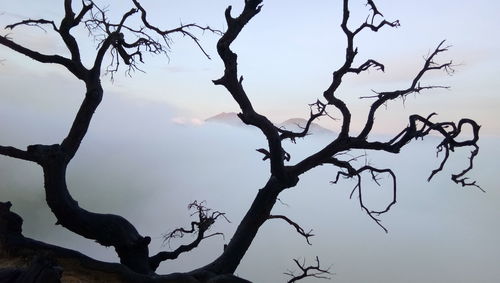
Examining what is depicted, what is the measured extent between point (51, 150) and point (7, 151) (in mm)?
775

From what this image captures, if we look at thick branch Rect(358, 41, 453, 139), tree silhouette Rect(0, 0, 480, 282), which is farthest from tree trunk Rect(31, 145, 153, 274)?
thick branch Rect(358, 41, 453, 139)

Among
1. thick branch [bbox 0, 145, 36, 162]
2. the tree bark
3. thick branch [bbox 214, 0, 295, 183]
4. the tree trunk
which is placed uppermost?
thick branch [bbox 214, 0, 295, 183]

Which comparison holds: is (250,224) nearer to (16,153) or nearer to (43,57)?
(16,153)

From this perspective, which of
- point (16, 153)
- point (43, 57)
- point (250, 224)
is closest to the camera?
point (16, 153)

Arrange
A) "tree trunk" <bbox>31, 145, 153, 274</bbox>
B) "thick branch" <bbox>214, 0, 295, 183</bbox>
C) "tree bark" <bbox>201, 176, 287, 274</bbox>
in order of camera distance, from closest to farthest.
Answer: "thick branch" <bbox>214, 0, 295, 183</bbox>, "tree trunk" <bbox>31, 145, 153, 274</bbox>, "tree bark" <bbox>201, 176, 287, 274</bbox>

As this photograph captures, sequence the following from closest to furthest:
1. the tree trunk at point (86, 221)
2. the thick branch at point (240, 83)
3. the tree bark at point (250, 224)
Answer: the thick branch at point (240, 83) < the tree trunk at point (86, 221) < the tree bark at point (250, 224)

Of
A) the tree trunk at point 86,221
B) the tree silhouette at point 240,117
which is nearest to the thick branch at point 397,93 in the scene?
the tree silhouette at point 240,117

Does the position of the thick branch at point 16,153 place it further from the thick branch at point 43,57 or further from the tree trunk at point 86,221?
the thick branch at point 43,57

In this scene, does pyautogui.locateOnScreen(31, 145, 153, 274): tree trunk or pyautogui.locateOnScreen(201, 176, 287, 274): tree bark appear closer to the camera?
pyautogui.locateOnScreen(31, 145, 153, 274): tree trunk

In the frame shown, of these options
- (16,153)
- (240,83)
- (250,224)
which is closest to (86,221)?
(16,153)

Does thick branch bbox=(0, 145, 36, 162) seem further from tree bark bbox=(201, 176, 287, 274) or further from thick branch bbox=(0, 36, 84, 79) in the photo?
tree bark bbox=(201, 176, 287, 274)

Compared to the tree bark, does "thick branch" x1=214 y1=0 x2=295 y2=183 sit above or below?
above

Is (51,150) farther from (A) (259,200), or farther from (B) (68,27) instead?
(A) (259,200)

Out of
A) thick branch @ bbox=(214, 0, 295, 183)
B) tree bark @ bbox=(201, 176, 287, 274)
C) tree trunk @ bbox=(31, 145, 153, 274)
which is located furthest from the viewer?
tree bark @ bbox=(201, 176, 287, 274)
